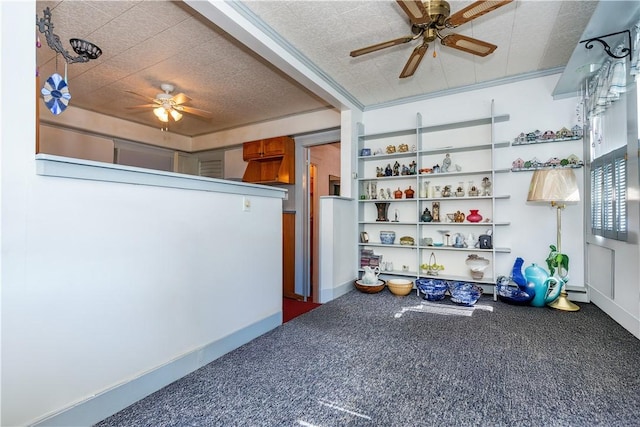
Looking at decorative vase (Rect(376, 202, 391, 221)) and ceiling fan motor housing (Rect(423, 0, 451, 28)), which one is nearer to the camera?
ceiling fan motor housing (Rect(423, 0, 451, 28))

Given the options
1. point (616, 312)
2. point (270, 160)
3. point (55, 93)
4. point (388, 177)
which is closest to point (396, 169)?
point (388, 177)

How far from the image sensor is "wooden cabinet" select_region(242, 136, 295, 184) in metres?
4.70

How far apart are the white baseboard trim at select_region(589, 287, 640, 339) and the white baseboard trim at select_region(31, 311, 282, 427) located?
2.82 m

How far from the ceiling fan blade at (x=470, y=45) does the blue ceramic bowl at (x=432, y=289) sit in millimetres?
2252

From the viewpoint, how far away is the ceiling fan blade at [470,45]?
2246 mm

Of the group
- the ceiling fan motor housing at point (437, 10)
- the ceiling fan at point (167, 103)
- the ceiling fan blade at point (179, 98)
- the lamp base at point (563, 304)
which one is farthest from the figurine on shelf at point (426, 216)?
the ceiling fan blade at point (179, 98)

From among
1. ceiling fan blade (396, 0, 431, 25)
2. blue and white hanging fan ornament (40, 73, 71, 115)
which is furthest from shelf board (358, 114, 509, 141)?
blue and white hanging fan ornament (40, 73, 71, 115)

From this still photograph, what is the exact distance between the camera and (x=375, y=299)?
11.2ft

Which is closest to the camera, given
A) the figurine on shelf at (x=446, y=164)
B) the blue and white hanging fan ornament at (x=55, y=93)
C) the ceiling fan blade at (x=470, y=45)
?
the blue and white hanging fan ornament at (x=55, y=93)

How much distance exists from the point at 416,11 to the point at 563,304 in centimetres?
292

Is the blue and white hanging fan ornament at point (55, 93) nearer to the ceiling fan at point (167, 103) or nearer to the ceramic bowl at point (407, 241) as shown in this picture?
the ceiling fan at point (167, 103)

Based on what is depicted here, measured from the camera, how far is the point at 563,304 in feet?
9.61

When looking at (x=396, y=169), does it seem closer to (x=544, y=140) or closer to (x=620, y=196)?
(x=544, y=140)

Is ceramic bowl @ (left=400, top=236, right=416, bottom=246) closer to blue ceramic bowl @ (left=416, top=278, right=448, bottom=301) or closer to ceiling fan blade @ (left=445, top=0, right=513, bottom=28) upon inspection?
blue ceramic bowl @ (left=416, top=278, right=448, bottom=301)
